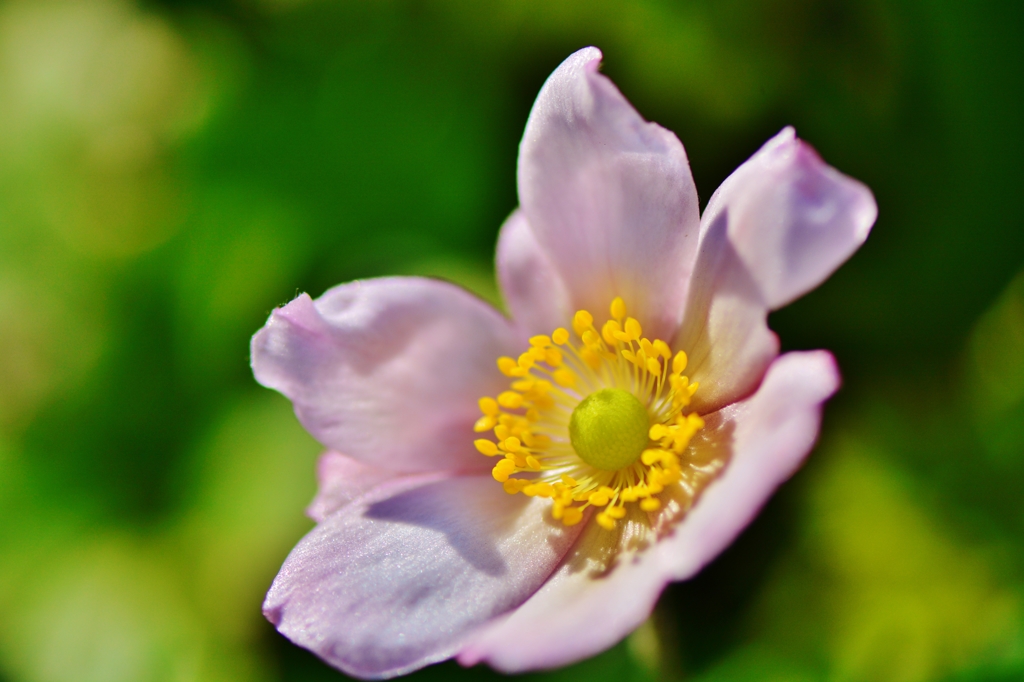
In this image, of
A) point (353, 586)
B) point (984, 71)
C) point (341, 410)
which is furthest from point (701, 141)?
point (353, 586)

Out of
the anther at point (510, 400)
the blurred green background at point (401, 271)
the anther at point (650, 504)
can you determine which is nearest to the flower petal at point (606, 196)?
the anther at point (510, 400)

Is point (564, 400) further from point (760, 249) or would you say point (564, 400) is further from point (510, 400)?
point (760, 249)

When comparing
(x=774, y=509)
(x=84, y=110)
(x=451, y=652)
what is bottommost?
(x=774, y=509)

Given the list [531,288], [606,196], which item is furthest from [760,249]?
[531,288]

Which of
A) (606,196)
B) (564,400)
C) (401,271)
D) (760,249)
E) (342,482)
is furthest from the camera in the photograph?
(401,271)

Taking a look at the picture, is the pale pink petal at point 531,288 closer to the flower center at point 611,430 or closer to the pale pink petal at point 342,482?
the flower center at point 611,430

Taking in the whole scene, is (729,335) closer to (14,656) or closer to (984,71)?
(984,71)

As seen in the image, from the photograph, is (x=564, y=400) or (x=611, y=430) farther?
(x=564, y=400)
